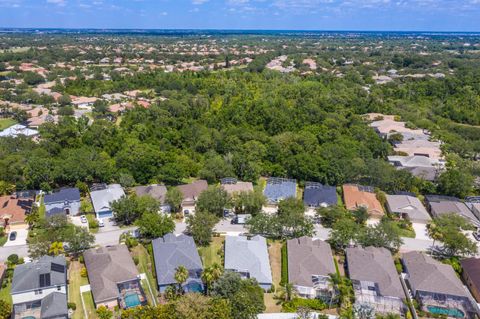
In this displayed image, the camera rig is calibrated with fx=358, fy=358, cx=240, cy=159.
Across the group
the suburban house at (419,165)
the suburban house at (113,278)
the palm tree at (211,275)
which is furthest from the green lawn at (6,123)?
the suburban house at (419,165)

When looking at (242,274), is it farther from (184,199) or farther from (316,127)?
(316,127)

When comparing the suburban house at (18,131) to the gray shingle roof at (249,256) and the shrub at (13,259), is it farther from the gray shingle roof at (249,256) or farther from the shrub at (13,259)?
the gray shingle roof at (249,256)

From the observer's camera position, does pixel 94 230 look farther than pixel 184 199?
No

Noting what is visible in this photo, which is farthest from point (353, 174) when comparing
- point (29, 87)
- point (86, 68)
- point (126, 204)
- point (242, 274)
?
point (86, 68)

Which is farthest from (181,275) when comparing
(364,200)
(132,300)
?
(364,200)

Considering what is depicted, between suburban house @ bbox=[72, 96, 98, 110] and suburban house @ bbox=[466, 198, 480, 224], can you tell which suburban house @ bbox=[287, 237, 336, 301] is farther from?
suburban house @ bbox=[72, 96, 98, 110]

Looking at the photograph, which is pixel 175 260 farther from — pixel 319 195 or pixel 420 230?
pixel 420 230
